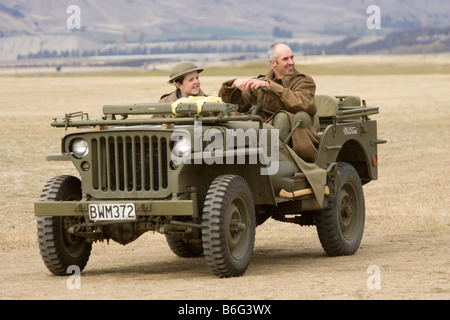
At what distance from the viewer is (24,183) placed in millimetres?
19609

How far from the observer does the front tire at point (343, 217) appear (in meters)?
11.2

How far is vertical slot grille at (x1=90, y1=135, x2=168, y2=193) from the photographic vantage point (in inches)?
366

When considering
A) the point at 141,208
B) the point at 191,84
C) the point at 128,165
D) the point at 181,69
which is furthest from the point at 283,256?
the point at 141,208

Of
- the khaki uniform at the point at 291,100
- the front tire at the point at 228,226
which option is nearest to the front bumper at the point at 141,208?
the front tire at the point at 228,226

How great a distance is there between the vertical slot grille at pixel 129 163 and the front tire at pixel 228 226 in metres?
0.46

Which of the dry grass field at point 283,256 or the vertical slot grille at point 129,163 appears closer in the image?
the dry grass field at point 283,256

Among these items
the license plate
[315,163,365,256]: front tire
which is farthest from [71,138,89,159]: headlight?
[315,163,365,256]: front tire

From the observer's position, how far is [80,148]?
960cm

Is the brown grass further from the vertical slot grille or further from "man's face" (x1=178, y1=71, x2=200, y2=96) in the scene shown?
the vertical slot grille

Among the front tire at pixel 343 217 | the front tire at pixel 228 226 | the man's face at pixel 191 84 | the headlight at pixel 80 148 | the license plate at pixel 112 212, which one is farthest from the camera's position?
the front tire at pixel 343 217

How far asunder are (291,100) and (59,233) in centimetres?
246

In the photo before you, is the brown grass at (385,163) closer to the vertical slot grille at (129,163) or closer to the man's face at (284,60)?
the man's face at (284,60)

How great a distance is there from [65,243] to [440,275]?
3.18 metres

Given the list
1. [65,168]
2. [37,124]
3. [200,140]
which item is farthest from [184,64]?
[37,124]
